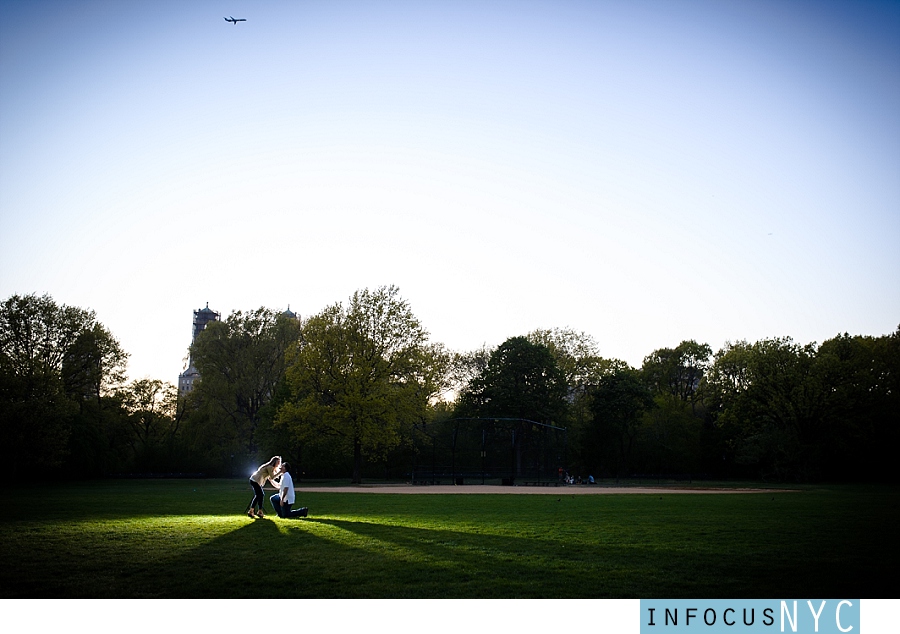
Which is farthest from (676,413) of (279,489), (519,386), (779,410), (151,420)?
(279,489)

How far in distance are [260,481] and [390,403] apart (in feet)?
90.8

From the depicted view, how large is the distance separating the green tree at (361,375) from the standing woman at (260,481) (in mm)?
26159

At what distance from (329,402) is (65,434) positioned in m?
16.8

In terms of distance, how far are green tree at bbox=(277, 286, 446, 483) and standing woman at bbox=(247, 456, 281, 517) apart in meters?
26.2

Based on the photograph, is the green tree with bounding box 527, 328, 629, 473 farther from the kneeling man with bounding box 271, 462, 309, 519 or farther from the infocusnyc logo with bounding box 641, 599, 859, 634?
the infocusnyc logo with bounding box 641, 599, 859, 634

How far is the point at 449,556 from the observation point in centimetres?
986

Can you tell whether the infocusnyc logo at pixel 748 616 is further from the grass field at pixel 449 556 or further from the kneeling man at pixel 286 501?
the kneeling man at pixel 286 501

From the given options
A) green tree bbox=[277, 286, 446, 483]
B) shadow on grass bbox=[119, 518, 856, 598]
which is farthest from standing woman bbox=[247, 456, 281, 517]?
green tree bbox=[277, 286, 446, 483]

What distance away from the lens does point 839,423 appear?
5166cm

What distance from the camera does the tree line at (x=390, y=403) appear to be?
44531 millimetres

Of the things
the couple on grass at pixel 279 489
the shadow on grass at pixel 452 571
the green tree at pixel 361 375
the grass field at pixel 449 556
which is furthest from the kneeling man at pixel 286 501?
the green tree at pixel 361 375

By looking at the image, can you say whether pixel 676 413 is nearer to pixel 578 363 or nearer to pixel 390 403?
pixel 578 363

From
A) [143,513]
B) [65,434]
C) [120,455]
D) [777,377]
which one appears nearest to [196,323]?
[120,455]

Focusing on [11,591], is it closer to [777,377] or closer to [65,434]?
[65,434]
